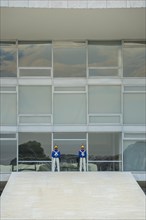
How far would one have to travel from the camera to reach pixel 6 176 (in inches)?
762

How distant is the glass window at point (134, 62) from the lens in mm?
19688

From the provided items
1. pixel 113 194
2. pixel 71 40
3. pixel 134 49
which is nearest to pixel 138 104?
pixel 134 49

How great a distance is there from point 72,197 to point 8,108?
20.4 ft

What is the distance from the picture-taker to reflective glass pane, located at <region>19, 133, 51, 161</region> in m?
19.6

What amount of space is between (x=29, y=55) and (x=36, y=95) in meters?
1.76

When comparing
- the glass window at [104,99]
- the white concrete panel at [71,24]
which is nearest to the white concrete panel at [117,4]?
the white concrete panel at [71,24]

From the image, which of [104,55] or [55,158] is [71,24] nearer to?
[104,55]

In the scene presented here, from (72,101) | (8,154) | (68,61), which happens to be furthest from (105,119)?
(8,154)

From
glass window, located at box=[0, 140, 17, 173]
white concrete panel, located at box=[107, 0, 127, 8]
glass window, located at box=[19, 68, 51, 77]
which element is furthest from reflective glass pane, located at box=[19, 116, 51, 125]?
white concrete panel, located at box=[107, 0, 127, 8]

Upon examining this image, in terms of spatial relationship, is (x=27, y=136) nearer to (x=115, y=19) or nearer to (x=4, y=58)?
(x=4, y=58)

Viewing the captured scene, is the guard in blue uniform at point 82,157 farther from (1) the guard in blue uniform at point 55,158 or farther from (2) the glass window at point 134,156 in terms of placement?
(2) the glass window at point 134,156

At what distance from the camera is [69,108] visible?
19.8 metres

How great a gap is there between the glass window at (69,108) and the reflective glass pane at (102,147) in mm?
907

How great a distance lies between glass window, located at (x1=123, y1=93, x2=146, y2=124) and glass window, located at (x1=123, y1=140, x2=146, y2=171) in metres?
1.03
